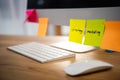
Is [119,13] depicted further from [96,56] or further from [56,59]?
[56,59]

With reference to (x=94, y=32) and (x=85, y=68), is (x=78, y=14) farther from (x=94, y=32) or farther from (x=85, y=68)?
(x=85, y=68)

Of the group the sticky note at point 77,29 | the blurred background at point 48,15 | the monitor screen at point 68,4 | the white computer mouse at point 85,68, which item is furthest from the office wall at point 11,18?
the white computer mouse at point 85,68

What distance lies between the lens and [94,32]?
0.72 metres

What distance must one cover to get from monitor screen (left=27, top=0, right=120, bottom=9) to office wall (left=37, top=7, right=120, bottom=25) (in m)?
Answer: 0.02

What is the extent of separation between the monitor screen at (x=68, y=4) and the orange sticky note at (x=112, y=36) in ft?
0.26

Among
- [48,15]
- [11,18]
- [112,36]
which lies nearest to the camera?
[112,36]

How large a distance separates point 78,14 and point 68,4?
0.07m

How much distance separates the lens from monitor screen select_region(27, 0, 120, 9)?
653 mm

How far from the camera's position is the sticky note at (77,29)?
30.1 inches

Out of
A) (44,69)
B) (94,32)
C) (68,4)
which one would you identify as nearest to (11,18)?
(68,4)

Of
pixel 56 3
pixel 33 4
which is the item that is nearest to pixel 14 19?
pixel 33 4

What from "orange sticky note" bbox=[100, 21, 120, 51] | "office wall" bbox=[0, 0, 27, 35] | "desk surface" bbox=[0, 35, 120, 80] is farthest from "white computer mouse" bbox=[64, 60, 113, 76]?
"office wall" bbox=[0, 0, 27, 35]

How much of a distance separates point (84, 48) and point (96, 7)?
0.20 m

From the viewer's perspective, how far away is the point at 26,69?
20.7 inches
